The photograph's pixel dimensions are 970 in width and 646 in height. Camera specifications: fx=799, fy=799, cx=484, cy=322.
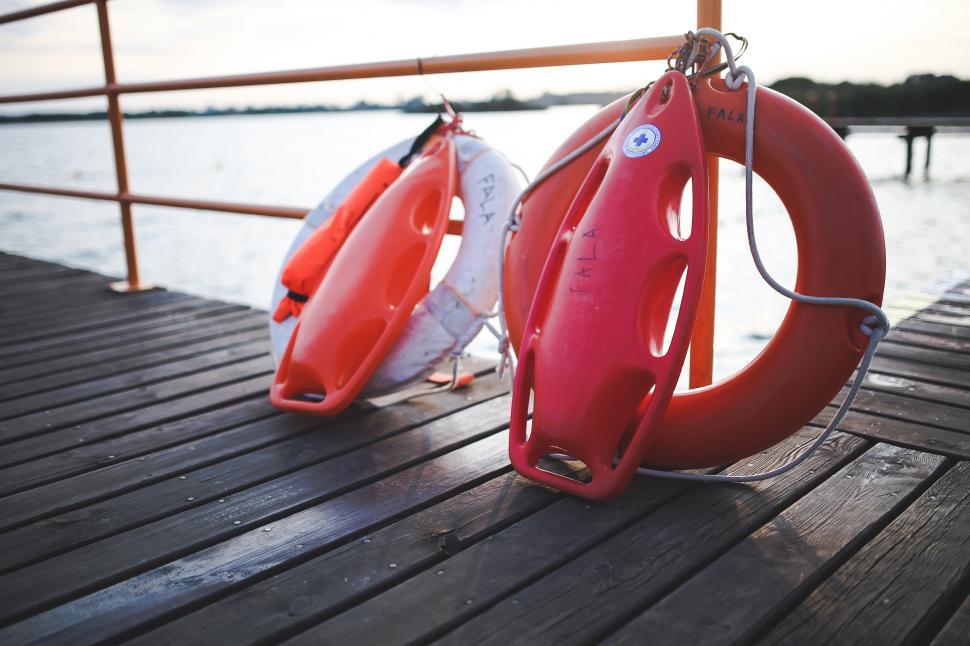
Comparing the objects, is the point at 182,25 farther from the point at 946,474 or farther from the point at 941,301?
the point at 946,474

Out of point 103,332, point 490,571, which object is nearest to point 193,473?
point 490,571

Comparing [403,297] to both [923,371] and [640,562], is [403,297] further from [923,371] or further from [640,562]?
[923,371]

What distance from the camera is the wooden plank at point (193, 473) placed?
1.09 m

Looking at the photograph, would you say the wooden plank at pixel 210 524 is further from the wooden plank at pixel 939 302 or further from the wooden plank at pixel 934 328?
the wooden plank at pixel 939 302

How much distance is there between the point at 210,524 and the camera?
1098mm

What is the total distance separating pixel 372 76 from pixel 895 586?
1.54 metres

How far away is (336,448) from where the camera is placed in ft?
4.48

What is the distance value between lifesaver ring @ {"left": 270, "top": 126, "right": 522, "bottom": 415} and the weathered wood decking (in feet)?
0.26

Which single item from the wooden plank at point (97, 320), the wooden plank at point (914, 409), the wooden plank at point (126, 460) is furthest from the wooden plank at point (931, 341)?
the wooden plank at point (97, 320)

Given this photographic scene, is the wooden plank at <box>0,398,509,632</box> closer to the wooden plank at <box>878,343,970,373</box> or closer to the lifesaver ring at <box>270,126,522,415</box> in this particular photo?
the lifesaver ring at <box>270,126,522,415</box>

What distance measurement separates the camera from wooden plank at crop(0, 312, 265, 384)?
186 centimetres

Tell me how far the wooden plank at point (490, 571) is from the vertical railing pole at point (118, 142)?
2059 mm

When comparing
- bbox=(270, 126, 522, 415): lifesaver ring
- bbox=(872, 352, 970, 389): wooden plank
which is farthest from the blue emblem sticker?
bbox=(872, 352, 970, 389): wooden plank

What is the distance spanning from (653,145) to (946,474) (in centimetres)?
66
